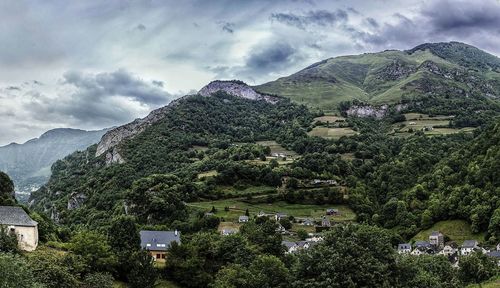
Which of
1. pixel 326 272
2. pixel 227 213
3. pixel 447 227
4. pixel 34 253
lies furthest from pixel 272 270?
pixel 447 227

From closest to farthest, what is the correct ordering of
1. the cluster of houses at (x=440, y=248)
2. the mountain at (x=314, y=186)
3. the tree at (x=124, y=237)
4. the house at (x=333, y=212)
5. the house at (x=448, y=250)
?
the tree at (x=124, y=237)
the cluster of houses at (x=440, y=248)
the house at (x=448, y=250)
the mountain at (x=314, y=186)
the house at (x=333, y=212)

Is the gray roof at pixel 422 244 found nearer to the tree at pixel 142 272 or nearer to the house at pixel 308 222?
the house at pixel 308 222

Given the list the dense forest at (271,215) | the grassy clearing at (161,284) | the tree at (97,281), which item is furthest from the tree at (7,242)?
the grassy clearing at (161,284)

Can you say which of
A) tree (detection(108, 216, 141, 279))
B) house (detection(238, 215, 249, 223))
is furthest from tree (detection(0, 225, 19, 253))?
house (detection(238, 215, 249, 223))

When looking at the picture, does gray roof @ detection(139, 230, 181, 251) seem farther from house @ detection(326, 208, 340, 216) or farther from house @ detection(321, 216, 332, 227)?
house @ detection(326, 208, 340, 216)

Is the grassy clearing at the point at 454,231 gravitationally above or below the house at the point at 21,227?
below
